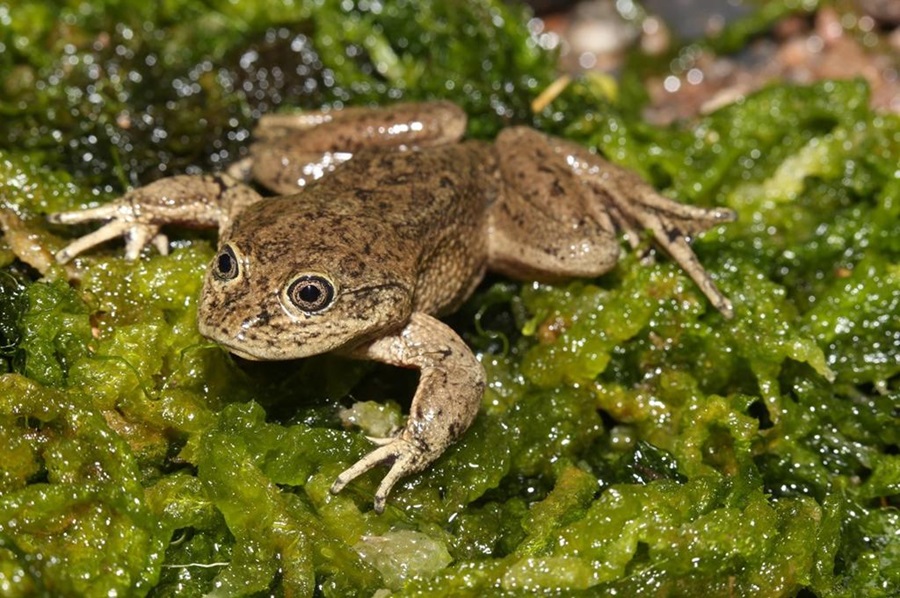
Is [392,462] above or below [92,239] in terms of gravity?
below

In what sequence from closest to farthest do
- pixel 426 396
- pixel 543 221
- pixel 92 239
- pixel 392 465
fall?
pixel 392 465 < pixel 426 396 < pixel 92 239 < pixel 543 221

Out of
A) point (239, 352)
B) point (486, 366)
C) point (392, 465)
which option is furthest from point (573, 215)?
point (239, 352)

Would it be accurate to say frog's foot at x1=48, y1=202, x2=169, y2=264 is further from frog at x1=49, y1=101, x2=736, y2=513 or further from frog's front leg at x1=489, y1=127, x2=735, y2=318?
frog's front leg at x1=489, y1=127, x2=735, y2=318

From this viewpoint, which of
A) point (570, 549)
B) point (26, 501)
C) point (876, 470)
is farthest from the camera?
point (876, 470)

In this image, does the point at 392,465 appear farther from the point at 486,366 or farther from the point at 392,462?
the point at 486,366

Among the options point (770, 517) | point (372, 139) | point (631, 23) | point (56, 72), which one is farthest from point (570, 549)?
point (631, 23)

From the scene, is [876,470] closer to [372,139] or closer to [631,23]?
[372,139]

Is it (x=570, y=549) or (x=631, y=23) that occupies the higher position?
→ (x=631, y=23)
